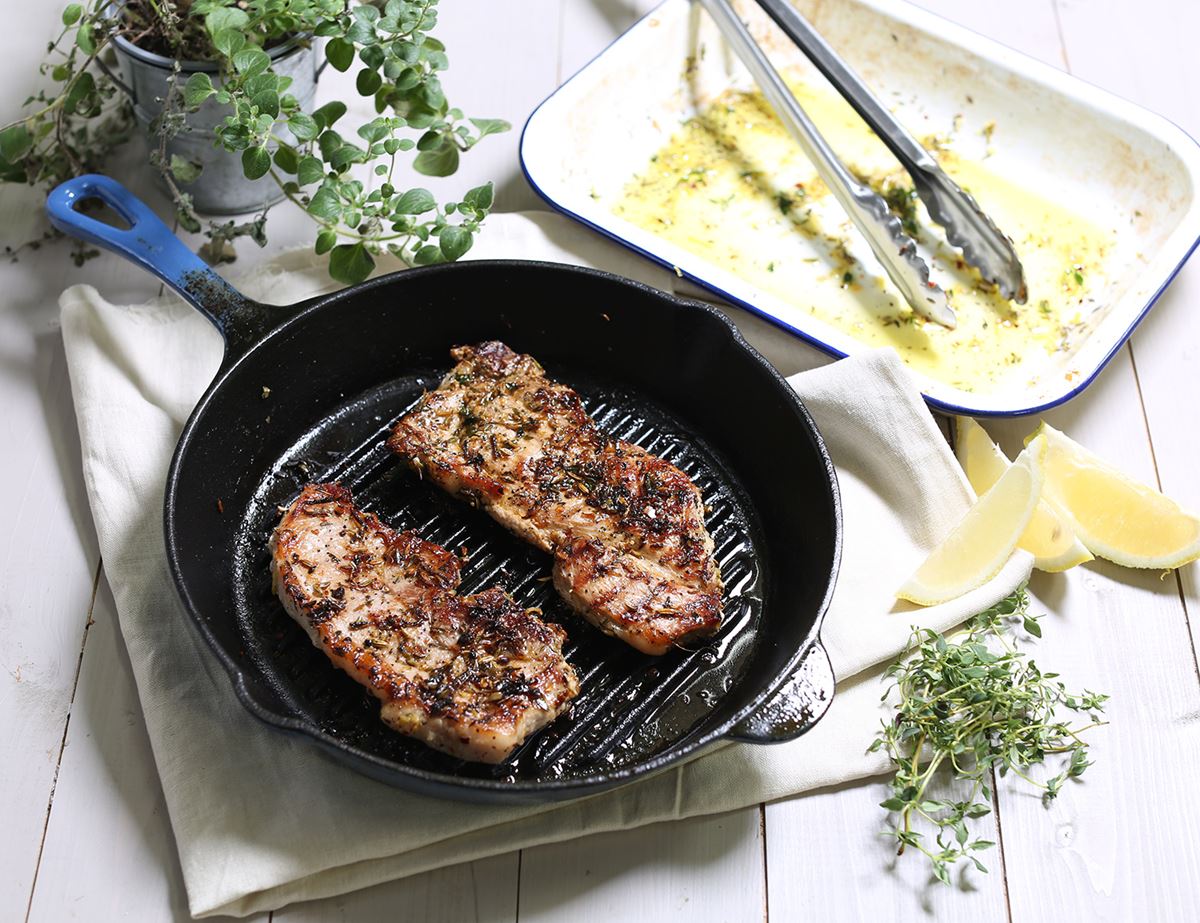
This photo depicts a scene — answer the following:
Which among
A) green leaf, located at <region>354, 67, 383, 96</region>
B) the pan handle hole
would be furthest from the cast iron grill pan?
the pan handle hole

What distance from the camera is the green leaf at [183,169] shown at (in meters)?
3.83

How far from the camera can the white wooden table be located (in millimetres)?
3100

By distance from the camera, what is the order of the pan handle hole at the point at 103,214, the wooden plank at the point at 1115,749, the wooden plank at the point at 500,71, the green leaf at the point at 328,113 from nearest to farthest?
1. the wooden plank at the point at 1115,749
2. the green leaf at the point at 328,113
3. the pan handle hole at the point at 103,214
4. the wooden plank at the point at 500,71

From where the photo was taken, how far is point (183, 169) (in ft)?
12.6

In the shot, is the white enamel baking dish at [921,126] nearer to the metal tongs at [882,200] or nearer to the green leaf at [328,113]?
the metal tongs at [882,200]

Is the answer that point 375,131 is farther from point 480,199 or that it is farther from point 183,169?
point 183,169

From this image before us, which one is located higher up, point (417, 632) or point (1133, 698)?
point (417, 632)

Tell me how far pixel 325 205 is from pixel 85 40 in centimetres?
89

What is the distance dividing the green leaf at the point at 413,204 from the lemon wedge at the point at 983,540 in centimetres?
186

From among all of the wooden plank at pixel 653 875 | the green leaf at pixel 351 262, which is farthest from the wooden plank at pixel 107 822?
the green leaf at pixel 351 262

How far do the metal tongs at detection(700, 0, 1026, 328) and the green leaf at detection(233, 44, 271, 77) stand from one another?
2.01 meters

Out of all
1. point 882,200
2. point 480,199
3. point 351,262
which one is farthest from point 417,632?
point 882,200

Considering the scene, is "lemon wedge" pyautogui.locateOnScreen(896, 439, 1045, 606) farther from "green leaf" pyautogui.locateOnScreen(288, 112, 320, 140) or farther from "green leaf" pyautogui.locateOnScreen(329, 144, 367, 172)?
"green leaf" pyautogui.locateOnScreen(288, 112, 320, 140)

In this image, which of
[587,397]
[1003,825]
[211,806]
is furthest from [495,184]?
[1003,825]
